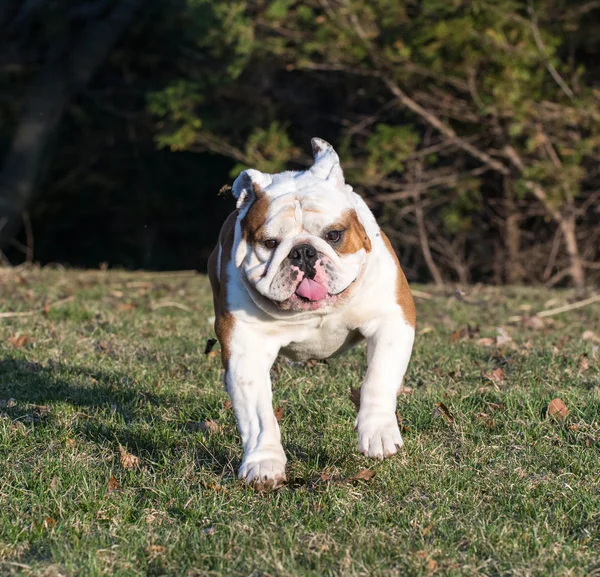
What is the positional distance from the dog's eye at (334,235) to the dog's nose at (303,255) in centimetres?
12

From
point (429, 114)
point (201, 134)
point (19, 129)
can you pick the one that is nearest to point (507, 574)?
point (429, 114)

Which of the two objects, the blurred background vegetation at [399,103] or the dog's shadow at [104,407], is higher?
the dog's shadow at [104,407]

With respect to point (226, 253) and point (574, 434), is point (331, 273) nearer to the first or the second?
point (226, 253)

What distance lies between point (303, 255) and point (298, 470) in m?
0.82

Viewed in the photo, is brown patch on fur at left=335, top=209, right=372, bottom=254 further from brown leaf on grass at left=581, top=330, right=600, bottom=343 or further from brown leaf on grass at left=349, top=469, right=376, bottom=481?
brown leaf on grass at left=581, top=330, right=600, bottom=343

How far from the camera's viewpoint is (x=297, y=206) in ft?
12.3

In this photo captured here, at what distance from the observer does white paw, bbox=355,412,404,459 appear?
3678mm

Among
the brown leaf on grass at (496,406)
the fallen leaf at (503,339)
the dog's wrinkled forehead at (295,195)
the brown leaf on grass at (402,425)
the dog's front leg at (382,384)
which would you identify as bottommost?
the fallen leaf at (503,339)

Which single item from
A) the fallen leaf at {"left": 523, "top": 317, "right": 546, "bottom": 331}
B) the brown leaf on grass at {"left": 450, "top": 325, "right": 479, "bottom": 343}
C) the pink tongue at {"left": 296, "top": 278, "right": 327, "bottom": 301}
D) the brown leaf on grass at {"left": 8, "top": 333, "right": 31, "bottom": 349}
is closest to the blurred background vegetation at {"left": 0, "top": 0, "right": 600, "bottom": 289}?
the fallen leaf at {"left": 523, "top": 317, "right": 546, "bottom": 331}

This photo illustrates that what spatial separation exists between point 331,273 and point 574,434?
1.31 m

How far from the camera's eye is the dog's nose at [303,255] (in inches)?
144

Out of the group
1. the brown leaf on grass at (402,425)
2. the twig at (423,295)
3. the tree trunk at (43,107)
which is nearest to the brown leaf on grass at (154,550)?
the brown leaf on grass at (402,425)

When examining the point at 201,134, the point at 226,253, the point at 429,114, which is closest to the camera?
the point at 226,253

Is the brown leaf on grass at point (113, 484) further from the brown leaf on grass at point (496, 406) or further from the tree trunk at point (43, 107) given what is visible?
the tree trunk at point (43, 107)
